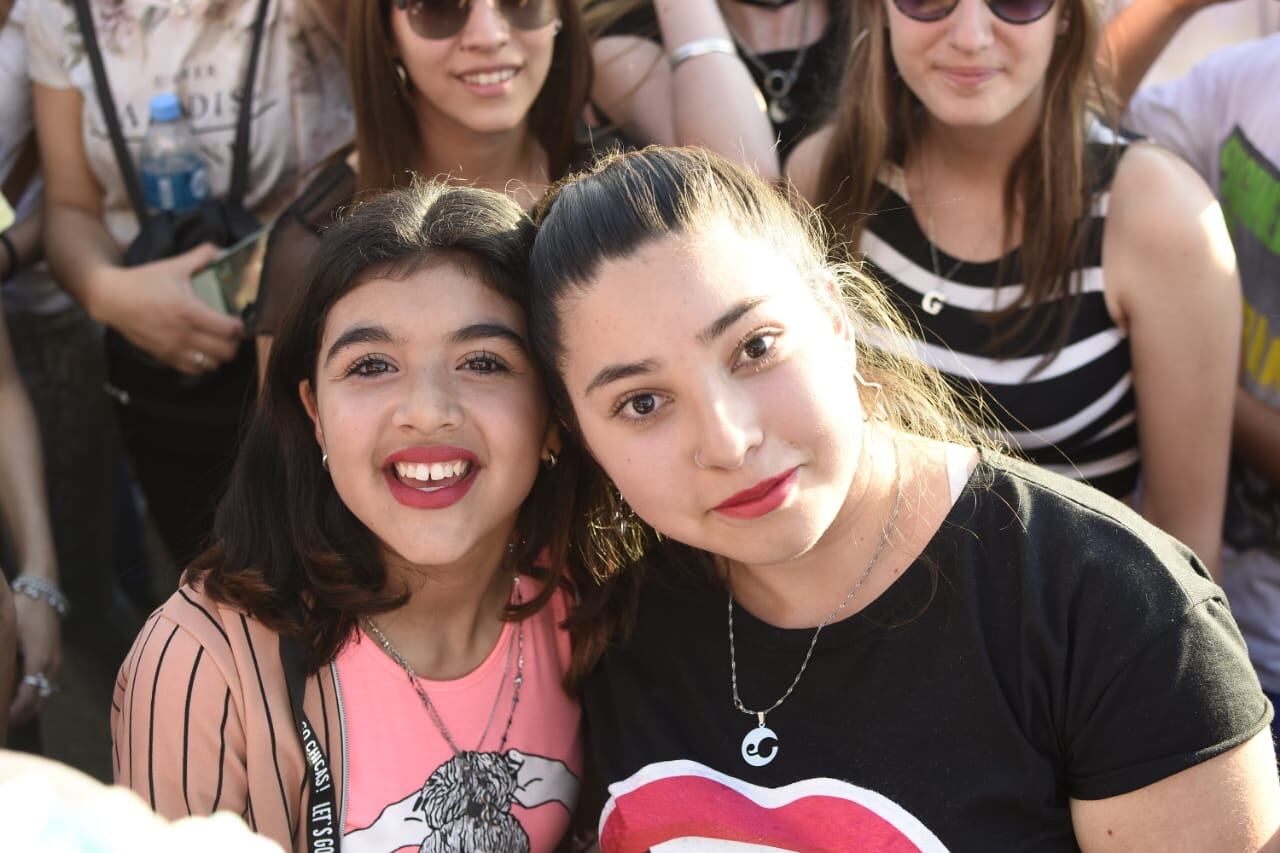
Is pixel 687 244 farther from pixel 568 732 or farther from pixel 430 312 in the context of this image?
pixel 568 732

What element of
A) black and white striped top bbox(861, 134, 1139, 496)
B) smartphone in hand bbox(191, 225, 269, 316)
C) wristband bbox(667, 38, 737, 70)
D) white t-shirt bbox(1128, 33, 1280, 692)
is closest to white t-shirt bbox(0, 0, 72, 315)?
smartphone in hand bbox(191, 225, 269, 316)

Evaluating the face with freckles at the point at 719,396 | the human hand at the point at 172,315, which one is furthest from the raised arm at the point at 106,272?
the face with freckles at the point at 719,396

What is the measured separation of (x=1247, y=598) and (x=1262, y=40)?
1.20 metres

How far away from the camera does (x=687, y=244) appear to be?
5.71 ft

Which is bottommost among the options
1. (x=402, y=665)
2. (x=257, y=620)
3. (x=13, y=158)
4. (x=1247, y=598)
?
(x=1247, y=598)

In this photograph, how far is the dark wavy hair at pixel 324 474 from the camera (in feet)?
6.52

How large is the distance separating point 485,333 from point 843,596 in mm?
661

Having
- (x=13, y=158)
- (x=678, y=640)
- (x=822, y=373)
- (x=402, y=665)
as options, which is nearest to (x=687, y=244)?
(x=822, y=373)

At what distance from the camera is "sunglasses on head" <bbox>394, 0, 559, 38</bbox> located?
257cm

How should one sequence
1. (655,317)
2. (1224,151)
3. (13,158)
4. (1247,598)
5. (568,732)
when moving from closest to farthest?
1. (655,317)
2. (568,732)
3. (1247,598)
4. (1224,151)
5. (13,158)

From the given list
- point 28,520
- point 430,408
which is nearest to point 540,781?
point 430,408

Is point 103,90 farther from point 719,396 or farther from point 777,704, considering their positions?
point 777,704

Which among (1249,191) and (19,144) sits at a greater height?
(19,144)

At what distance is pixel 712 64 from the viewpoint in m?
2.81
